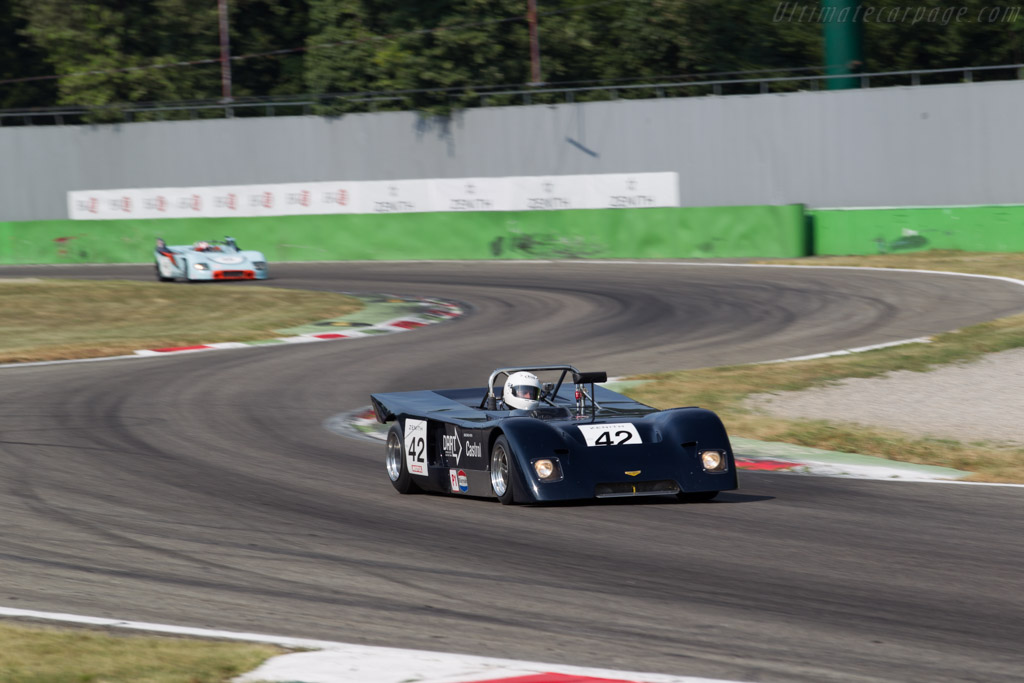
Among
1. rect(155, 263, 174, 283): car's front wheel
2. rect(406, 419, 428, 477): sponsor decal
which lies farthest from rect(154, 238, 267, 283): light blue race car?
rect(406, 419, 428, 477): sponsor decal

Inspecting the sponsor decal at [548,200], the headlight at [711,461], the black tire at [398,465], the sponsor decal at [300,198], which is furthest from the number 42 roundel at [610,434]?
the sponsor decal at [300,198]

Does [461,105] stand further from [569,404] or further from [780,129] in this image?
[569,404]

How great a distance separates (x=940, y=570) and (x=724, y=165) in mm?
34118

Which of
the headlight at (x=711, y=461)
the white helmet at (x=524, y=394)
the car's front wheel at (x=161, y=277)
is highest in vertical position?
the white helmet at (x=524, y=394)

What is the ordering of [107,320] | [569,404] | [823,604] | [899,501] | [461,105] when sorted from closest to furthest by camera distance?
[823,604]
[899,501]
[569,404]
[107,320]
[461,105]

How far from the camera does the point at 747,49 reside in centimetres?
5156

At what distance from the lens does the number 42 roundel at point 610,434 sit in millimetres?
9281

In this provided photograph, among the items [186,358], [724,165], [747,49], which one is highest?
[747,49]

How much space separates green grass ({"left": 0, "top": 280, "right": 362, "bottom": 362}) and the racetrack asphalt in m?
6.89

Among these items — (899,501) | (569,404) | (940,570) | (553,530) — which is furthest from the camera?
(569,404)

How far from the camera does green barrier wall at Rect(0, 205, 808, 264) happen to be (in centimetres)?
3572

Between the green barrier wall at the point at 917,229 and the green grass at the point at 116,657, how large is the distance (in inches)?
1165

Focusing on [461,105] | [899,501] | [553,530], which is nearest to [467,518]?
[553,530]

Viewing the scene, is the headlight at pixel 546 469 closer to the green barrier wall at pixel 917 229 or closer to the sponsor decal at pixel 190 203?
the green barrier wall at pixel 917 229
